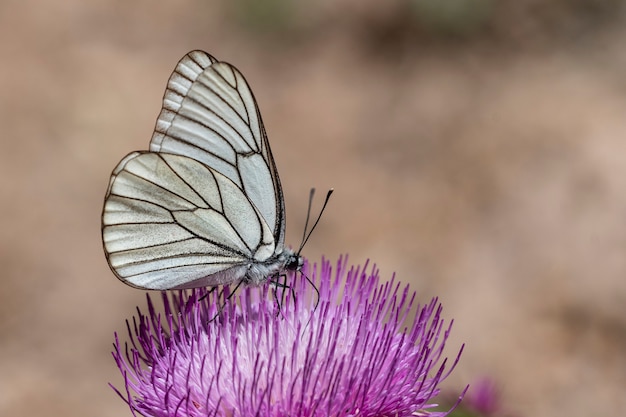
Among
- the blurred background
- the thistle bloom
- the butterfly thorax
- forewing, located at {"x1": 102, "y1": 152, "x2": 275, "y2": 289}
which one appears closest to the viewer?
the thistle bloom

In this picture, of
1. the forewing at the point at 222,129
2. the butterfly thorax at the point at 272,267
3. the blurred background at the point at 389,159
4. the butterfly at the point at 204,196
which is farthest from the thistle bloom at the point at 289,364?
the blurred background at the point at 389,159

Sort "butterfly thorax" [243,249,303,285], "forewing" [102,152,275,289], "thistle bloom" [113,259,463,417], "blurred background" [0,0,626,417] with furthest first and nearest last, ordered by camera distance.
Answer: "blurred background" [0,0,626,417]
"butterfly thorax" [243,249,303,285]
"forewing" [102,152,275,289]
"thistle bloom" [113,259,463,417]

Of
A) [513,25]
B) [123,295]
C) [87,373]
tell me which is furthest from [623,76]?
[87,373]

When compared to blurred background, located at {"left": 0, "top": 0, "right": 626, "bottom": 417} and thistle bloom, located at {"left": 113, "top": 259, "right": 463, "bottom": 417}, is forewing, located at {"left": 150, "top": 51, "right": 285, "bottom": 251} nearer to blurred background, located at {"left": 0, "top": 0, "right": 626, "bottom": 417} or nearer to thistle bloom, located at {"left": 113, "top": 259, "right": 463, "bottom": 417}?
thistle bloom, located at {"left": 113, "top": 259, "right": 463, "bottom": 417}

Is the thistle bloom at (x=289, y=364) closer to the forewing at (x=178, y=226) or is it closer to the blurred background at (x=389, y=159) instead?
the forewing at (x=178, y=226)

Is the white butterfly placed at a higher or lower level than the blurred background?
lower

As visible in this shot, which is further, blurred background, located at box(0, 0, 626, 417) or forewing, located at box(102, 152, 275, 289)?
blurred background, located at box(0, 0, 626, 417)

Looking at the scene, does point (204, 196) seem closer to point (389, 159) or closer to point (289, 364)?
point (289, 364)

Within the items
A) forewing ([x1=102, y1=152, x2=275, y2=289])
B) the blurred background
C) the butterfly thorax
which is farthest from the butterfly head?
the blurred background

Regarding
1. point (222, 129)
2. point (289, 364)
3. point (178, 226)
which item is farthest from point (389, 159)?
point (289, 364)
